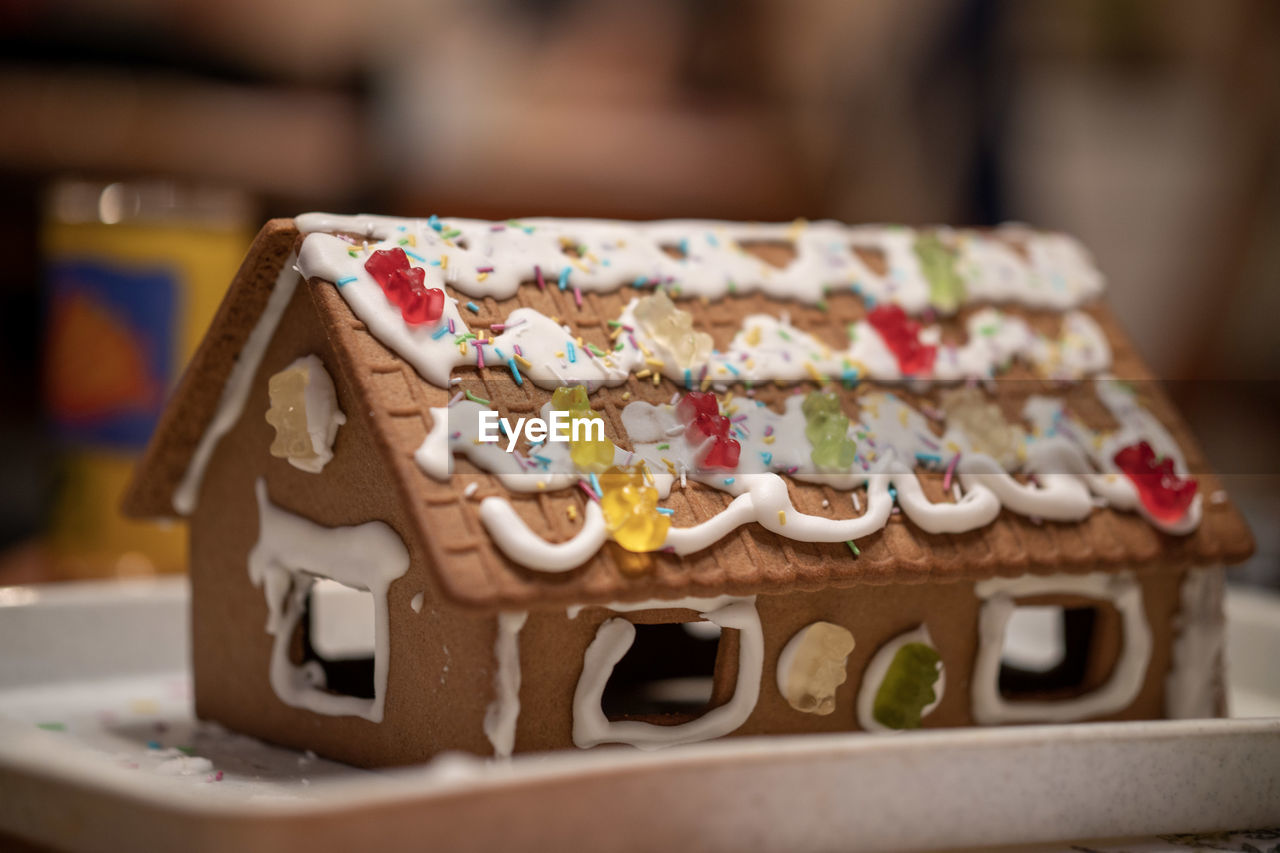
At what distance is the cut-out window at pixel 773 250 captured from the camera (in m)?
1.76

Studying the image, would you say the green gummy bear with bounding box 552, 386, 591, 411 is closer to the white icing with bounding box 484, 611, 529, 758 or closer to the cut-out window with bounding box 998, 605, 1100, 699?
the white icing with bounding box 484, 611, 529, 758

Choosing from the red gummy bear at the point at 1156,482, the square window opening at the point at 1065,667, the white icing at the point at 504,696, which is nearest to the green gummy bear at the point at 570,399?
the white icing at the point at 504,696

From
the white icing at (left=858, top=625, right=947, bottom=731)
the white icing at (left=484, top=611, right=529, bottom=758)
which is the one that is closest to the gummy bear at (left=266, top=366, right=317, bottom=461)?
the white icing at (left=484, top=611, right=529, bottom=758)

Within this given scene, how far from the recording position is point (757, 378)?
1556 mm

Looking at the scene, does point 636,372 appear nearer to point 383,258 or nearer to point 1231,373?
point 383,258

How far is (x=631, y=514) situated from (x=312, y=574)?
46cm

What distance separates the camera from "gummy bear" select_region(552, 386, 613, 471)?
4.42 ft

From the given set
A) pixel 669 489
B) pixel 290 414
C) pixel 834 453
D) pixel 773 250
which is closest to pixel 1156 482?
pixel 834 453

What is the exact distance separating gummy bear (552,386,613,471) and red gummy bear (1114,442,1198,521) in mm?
710

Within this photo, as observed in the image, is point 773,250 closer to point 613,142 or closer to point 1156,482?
point 1156,482

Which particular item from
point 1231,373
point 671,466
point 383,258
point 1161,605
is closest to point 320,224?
point 383,258

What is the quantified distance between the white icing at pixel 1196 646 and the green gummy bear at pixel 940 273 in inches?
18.5

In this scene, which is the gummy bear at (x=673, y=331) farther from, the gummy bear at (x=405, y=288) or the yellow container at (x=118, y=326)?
the yellow container at (x=118, y=326)

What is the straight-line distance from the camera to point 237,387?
5.40 ft
